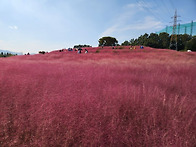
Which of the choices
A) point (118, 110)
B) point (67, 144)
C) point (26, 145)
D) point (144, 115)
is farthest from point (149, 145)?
point (26, 145)

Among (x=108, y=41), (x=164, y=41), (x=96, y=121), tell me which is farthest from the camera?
(x=108, y=41)

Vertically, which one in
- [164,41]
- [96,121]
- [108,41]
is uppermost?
[108,41]

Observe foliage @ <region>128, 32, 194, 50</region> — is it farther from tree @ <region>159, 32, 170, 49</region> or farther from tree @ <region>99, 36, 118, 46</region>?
tree @ <region>99, 36, 118, 46</region>

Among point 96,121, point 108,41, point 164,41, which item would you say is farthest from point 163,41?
point 96,121

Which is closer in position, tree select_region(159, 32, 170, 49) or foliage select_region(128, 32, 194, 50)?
foliage select_region(128, 32, 194, 50)

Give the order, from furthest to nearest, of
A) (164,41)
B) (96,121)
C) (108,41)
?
(108,41) → (164,41) → (96,121)

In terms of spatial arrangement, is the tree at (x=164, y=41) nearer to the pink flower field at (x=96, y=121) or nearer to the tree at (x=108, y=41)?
the tree at (x=108, y=41)

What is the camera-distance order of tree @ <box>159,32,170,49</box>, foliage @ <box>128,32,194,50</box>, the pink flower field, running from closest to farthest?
the pink flower field
foliage @ <box>128,32,194,50</box>
tree @ <box>159,32,170,49</box>

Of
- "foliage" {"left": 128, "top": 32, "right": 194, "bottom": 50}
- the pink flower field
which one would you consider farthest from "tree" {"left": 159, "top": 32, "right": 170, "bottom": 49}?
the pink flower field

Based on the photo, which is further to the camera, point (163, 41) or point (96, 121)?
point (163, 41)

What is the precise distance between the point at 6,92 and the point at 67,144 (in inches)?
107

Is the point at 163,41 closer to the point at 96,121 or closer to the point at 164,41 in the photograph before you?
the point at 164,41

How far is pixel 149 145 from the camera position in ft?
4.25

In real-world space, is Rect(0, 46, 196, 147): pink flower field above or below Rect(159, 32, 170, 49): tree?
below
